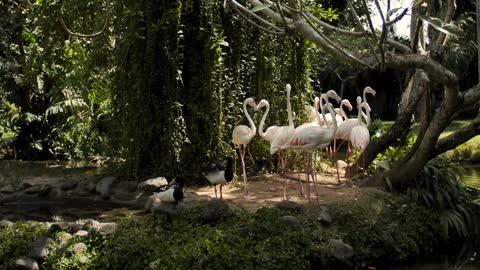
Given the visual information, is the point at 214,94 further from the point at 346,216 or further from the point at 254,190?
the point at 346,216

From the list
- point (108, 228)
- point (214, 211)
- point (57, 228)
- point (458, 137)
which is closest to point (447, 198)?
point (458, 137)

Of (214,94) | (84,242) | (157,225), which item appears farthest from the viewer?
(214,94)

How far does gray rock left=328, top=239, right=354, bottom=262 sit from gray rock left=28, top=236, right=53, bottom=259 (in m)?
3.42

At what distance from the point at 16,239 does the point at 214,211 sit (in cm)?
245

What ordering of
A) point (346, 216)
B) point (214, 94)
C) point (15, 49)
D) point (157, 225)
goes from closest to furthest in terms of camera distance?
point (157, 225), point (346, 216), point (214, 94), point (15, 49)

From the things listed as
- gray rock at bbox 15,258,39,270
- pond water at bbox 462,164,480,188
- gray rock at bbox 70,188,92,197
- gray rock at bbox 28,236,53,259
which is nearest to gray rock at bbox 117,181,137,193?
gray rock at bbox 70,188,92,197

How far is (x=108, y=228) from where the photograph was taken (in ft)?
23.9

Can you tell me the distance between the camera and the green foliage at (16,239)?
697cm

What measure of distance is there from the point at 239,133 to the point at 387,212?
267cm

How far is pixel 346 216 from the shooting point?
8039 millimetres

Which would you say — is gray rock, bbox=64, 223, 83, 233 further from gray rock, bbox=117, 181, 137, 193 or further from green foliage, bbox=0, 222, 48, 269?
gray rock, bbox=117, 181, 137, 193

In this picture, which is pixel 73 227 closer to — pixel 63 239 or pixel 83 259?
pixel 63 239

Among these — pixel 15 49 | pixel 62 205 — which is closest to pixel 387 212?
pixel 62 205

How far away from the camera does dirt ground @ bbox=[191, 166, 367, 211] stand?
886 centimetres
